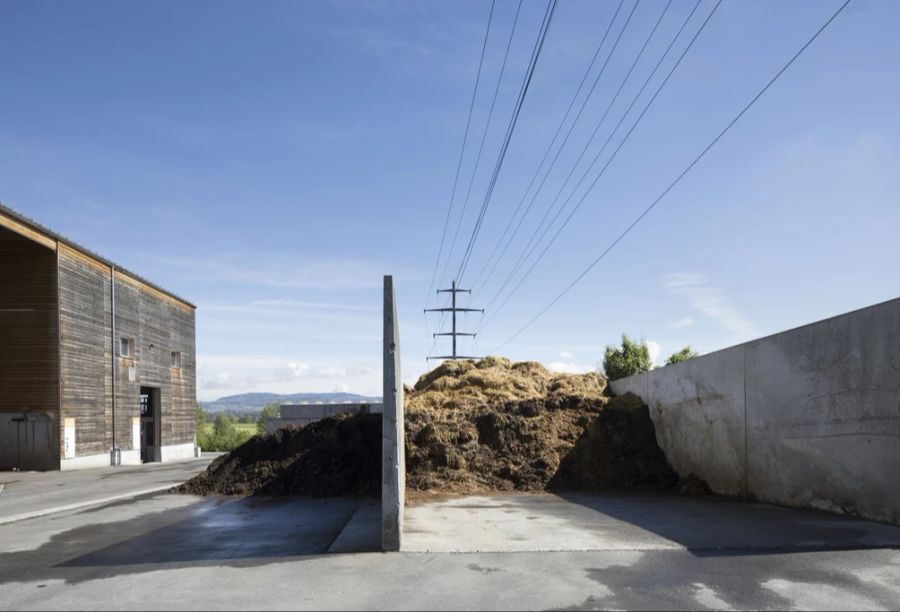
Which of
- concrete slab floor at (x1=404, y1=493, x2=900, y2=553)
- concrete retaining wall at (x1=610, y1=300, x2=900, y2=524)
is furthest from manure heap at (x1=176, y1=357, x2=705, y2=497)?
concrete slab floor at (x1=404, y1=493, x2=900, y2=553)

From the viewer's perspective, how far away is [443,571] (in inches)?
287

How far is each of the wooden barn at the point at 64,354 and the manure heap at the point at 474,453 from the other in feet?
48.6

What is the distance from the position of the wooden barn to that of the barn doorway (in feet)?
11.0

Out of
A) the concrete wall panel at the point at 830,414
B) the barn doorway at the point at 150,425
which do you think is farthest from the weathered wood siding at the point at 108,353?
the concrete wall panel at the point at 830,414

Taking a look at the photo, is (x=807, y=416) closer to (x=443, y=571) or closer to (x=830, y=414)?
(x=830, y=414)

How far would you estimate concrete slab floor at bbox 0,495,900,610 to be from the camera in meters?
6.18

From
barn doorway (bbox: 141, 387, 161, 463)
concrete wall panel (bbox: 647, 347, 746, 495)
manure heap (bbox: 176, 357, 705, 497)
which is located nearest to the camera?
concrete wall panel (bbox: 647, 347, 746, 495)

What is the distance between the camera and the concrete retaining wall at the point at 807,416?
938cm

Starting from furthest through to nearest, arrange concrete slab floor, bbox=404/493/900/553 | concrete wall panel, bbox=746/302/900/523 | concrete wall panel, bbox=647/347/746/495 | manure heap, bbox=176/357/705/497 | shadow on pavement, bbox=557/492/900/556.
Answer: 1. manure heap, bbox=176/357/705/497
2. concrete wall panel, bbox=647/347/746/495
3. concrete wall panel, bbox=746/302/900/523
4. concrete slab floor, bbox=404/493/900/553
5. shadow on pavement, bbox=557/492/900/556

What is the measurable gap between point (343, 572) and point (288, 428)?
1141 cm

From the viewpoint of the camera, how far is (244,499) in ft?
49.3

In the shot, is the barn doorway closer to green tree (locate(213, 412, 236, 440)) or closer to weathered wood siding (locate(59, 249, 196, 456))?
weathered wood siding (locate(59, 249, 196, 456))

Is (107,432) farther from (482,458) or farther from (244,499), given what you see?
(482,458)

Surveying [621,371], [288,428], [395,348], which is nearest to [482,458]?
[288,428]
